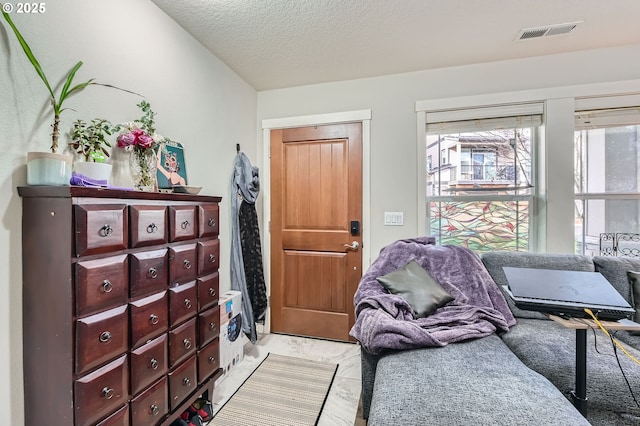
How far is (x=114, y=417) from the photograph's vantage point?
1.12 metres

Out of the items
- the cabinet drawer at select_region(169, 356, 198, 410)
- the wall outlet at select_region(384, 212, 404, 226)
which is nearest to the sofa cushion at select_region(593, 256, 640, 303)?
the wall outlet at select_region(384, 212, 404, 226)

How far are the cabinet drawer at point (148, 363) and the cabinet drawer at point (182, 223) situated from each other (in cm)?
48

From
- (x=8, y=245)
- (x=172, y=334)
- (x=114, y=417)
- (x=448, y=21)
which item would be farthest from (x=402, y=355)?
(x=448, y=21)

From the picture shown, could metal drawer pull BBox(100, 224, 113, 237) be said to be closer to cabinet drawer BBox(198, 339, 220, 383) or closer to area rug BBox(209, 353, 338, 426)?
cabinet drawer BBox(198, 339, 220, 383)

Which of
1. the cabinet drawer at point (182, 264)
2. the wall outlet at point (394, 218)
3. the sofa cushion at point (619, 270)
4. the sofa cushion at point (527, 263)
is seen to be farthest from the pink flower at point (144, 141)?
the sofa cushion at point (619, 270)

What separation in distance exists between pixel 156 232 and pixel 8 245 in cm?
49

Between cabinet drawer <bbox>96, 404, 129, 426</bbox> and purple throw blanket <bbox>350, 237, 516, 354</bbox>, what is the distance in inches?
42.4

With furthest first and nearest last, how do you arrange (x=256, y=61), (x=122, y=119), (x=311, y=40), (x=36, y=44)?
(x=256, y=61), (x=311, y=40), (x=122, y=119), (x=36, y=44)

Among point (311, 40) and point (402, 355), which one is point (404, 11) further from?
point (402, 355)

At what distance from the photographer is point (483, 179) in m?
2.60

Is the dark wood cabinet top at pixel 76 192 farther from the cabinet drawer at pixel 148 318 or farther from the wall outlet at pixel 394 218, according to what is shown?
the wall outlet at pixel 394 218

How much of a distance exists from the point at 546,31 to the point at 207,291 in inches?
112

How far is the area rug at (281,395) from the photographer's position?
173 cm

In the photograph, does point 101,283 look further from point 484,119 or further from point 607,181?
point 607,181
